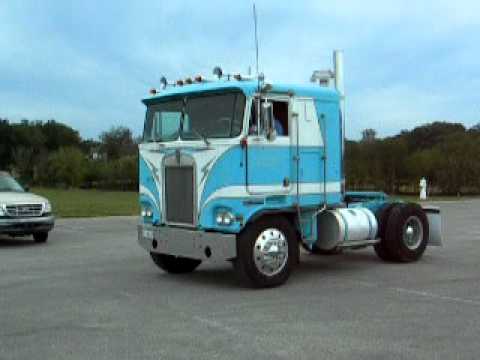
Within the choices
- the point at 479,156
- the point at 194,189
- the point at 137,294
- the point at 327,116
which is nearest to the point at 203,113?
the point at 194,189

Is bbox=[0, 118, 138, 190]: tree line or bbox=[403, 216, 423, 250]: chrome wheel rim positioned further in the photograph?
bbox=[0, 118, 138, 190]: tree line

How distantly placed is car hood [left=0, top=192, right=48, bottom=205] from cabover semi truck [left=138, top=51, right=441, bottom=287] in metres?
5.89

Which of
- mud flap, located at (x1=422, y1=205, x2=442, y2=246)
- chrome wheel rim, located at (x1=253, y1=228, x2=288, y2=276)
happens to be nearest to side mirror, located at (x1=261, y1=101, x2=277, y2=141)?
chrome wheel rim, located at (x1=253, y1=228, x2=288, y2=276)

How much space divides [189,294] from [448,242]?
8544 mm

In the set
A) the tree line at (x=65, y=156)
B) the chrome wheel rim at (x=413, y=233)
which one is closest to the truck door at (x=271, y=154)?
the chrome wheel rim at (x=413, y=233)

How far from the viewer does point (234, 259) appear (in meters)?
9.90

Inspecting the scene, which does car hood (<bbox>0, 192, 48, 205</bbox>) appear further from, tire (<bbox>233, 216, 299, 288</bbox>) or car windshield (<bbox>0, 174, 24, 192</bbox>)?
tire (<bbox>233, 216, 299, 288</bbox>)

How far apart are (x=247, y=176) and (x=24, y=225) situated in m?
7.99

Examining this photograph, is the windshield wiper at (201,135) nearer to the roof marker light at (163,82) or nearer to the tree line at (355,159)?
the roof marker light at (163,82)

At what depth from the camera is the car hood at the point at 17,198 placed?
16.2 metres

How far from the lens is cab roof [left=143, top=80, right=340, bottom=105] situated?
998cm

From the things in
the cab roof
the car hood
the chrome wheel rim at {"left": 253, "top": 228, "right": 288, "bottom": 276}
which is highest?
the cab roof

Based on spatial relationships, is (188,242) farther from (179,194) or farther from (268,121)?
(268,121)

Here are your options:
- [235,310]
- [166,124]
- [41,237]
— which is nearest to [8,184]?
[41,237]
